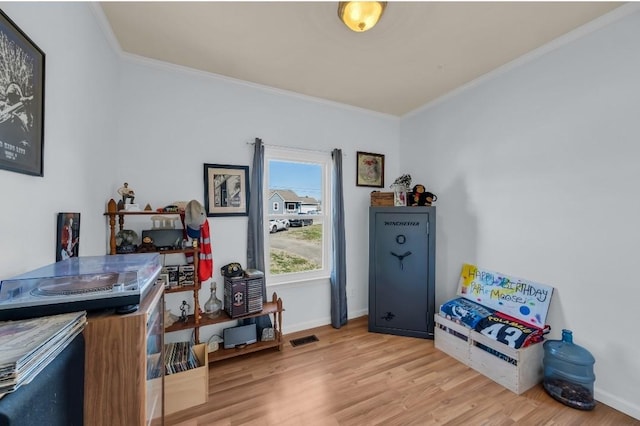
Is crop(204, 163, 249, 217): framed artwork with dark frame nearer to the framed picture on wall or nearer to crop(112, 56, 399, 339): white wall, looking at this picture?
crop(112, 56, 399, 339): white wall

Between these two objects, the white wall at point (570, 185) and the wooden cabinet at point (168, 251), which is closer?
the white wall at point (570, 185)

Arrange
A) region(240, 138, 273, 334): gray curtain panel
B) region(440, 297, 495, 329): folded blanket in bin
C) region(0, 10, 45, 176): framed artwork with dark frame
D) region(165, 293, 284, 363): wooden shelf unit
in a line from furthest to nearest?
region(240, 138, 273, 334): gray curtain panel
region(440, 297, 495, 329): folded blanket in bin
region(165, 293, 284, 363): wooden shelf unit
region(0, 10, 45, 176): framed artwork with dark frame

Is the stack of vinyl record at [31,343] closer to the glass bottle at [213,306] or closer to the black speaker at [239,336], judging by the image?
the glass bottle at [213,306]

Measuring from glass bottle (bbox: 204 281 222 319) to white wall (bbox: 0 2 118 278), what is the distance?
3.05 ft

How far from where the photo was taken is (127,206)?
1.95 m

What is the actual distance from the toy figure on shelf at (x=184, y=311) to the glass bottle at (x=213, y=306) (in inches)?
6.0

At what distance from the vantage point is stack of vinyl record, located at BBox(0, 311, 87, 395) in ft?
1.52

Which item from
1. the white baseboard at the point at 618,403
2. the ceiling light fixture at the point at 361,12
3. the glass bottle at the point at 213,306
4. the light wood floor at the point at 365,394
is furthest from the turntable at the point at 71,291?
the white baseboard at the point at 618,403

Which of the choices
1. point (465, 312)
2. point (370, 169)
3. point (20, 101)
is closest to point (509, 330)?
point (465, 312)

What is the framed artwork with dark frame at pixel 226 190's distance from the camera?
2432mm

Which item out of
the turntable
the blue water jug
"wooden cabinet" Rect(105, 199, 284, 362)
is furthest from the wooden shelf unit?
the blue water jug

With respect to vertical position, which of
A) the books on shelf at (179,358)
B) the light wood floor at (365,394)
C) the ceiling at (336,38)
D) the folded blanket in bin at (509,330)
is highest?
the ceiling at (336,38)

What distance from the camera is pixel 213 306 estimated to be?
2.34 metres

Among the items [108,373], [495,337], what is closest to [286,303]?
[495,337]
